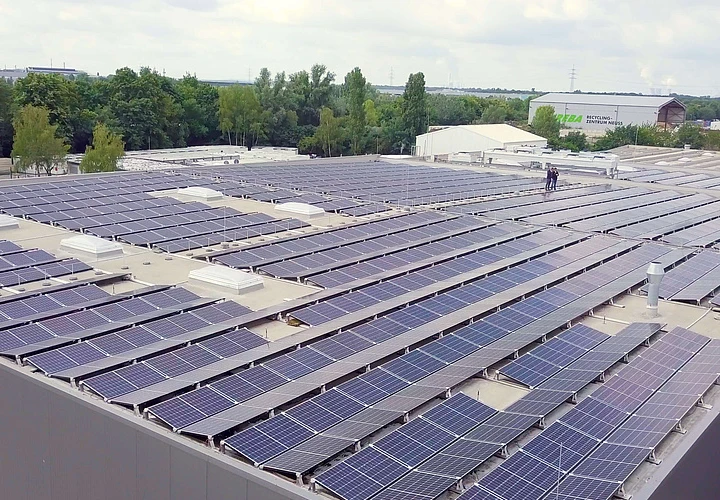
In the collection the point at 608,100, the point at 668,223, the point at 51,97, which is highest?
the point at 608,100

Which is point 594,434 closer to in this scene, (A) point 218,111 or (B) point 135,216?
(B) point 135,216

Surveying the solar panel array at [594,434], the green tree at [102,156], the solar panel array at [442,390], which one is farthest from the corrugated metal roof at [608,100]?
the solar panel array at [594,434]

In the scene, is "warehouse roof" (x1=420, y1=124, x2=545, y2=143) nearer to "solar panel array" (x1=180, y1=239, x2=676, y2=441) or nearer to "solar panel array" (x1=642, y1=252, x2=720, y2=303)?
"solar panel array" (x1=642, y1=252, x2=720, y2=303)

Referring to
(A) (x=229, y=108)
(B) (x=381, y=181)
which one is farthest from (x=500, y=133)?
(A) (x=229, y=108)

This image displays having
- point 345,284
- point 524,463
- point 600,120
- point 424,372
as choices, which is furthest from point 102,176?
point 600,120

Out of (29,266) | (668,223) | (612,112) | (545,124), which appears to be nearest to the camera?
(29,266)

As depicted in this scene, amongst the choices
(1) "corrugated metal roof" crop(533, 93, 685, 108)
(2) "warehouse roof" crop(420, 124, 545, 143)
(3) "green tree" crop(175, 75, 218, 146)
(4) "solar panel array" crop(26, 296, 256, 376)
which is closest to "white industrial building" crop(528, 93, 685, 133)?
(1) "corrugated metal roof" crop(533, 93, 685, 108)

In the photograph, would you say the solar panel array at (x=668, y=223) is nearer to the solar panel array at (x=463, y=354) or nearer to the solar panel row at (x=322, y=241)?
the solar panel row at (x=322, y=241)
